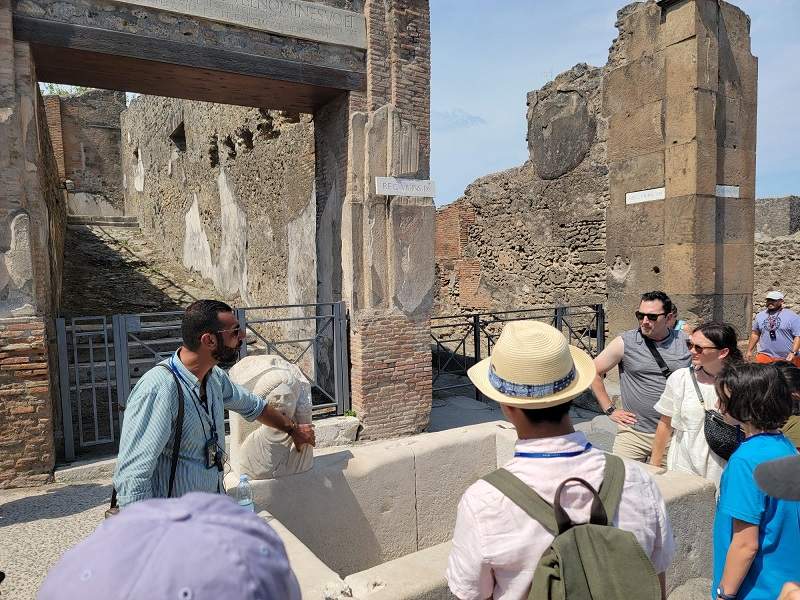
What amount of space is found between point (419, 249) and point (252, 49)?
8.66ft

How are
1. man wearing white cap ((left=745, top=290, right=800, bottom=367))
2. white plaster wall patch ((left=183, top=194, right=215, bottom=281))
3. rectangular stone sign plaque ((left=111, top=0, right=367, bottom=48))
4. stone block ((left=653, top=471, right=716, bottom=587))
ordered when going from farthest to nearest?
white plaster wall patch ((left=183, top=194, right=215, bottom=281)), man wearing white cap ((left=745, top=290, right=800, bottom=367)), rectangular stone sign plaque ((left=111, top=0, right=367, bottom=48)), stone block ((left=653, top=471, right=716, bottom=587))

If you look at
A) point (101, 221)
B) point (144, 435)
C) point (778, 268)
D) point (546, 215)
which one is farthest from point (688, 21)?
point (101, 221)

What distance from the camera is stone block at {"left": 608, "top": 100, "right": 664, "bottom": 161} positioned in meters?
8.19

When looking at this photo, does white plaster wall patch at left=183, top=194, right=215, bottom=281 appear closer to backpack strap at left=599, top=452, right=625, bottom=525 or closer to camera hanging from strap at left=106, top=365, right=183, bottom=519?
camera hanging from strap at left=106, top=365, right=183, bottom=519

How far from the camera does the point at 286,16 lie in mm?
5719

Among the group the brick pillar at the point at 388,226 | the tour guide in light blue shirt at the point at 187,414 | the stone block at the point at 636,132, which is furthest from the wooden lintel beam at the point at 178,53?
the stone block at the point at 636,132

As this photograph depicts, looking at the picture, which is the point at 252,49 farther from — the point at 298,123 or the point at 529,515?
the point at 529,515

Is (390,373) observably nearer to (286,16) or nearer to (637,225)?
(286,16)

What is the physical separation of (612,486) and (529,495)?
22cm

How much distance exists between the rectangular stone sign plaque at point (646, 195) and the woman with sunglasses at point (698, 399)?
5783 millimetres

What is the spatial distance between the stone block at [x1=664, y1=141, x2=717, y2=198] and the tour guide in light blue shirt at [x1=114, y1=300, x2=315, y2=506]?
7.25 meters

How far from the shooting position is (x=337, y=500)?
3076mm

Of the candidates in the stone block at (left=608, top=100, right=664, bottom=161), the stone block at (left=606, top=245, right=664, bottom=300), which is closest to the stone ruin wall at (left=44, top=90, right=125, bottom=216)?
the stone block at (left=608, top=100, right=664, bottom=161)

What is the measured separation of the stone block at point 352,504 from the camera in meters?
2.92
